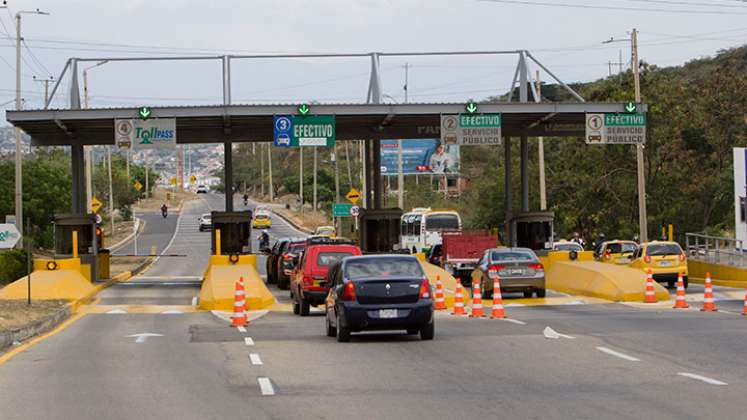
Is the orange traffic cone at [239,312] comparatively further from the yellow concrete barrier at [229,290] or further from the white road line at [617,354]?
the white road line at [617,354]

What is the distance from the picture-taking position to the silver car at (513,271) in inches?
1372

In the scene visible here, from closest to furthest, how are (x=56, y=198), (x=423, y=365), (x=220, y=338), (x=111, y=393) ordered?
(x=111, y=393), (x=423, y=365), (x=220, y=338), (x=56, y=198)

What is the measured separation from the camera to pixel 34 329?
2523cm

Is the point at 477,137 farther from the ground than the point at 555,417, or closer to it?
farther from the ground

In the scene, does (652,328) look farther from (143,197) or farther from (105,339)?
(143,197)

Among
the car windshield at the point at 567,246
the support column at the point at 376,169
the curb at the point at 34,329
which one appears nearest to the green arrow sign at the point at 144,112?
the curb at the point at 34,329

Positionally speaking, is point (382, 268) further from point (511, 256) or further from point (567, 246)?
point (567, 246)

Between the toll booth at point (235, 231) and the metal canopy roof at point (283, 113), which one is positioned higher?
the metal canopy roof at point (283, 113)

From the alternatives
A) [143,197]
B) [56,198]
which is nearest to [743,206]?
[56,198]

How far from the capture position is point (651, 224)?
2490 inches

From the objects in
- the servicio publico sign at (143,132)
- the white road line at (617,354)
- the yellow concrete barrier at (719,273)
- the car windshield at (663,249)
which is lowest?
the yellow concrete barrier at (719,273)

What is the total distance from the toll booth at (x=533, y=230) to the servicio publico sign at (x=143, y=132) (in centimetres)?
1429

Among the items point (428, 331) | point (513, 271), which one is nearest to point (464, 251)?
point (513, 271)

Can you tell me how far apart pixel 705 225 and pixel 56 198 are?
38483 mm
